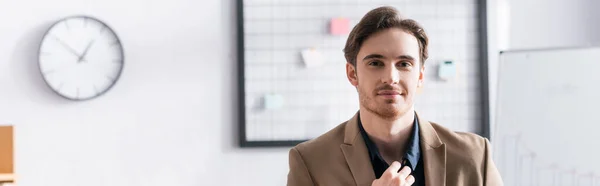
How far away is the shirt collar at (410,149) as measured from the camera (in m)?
1.19

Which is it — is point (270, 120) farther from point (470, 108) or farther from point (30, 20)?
point (30, 20)

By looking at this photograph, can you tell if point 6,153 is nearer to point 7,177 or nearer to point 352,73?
point 7,177

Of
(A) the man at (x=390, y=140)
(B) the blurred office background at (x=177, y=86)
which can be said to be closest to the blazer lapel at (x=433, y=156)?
(A) the man at (x=390, y=140)

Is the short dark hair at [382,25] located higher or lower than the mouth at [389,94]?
higher

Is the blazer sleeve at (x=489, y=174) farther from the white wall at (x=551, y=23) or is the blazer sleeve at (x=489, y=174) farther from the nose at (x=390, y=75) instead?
the white wall at (x=551, y=23)

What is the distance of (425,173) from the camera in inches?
46.6

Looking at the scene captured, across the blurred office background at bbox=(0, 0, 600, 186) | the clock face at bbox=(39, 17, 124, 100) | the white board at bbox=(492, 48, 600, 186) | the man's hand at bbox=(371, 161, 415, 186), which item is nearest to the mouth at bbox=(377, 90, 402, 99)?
the man's hand at bbox=(371, 161, 415, 186)

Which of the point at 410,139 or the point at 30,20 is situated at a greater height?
the point at 30,20

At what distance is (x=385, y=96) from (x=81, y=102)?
7.79 feet

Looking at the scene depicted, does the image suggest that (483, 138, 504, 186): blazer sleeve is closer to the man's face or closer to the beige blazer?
the beige blazer

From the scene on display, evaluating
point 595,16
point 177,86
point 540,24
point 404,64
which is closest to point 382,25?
point 404,64

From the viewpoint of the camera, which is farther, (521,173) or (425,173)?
(521,173)

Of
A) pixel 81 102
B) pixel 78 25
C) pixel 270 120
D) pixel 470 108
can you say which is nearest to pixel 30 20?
pixel 78 25

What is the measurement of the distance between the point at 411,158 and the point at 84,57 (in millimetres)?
2349
